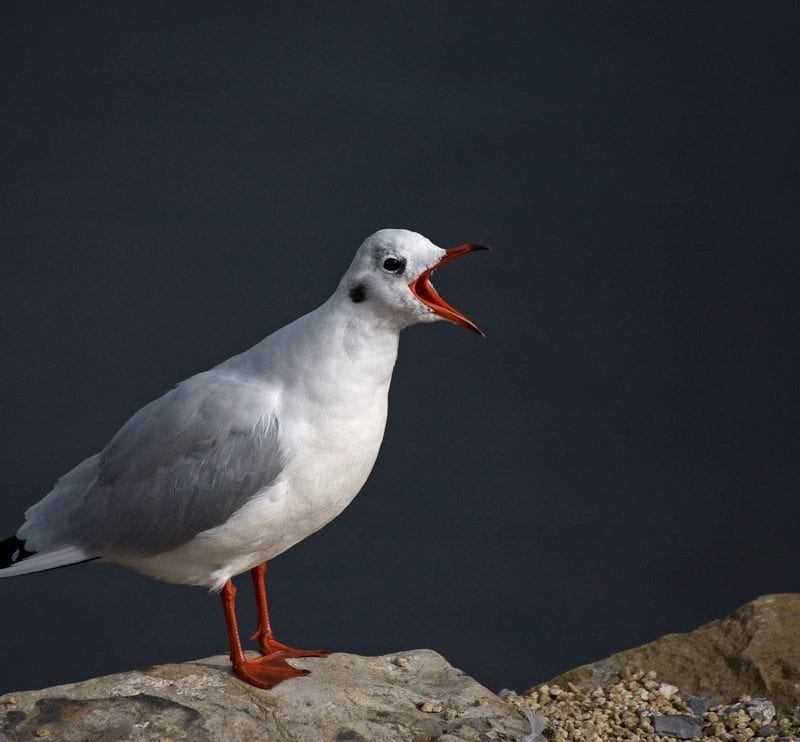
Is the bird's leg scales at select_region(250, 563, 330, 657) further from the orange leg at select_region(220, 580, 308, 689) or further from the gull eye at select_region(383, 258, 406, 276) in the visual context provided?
the gull eye at select_region(383, 258, 406, 276)

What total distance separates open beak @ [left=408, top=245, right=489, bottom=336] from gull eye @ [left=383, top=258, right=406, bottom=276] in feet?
0.19

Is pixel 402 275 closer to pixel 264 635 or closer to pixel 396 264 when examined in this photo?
pixel 396 264

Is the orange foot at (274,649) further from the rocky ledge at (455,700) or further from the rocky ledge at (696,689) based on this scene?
the rocky ledge at (696,689)

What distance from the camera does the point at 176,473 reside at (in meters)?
4.86

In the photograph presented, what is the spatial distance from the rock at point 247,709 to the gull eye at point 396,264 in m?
1.57

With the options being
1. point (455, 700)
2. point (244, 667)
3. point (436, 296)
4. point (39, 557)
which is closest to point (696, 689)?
point (455, 700)

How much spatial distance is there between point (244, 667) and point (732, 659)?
6.86 feet

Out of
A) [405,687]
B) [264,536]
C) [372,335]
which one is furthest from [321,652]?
[372,335]

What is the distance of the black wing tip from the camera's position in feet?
16.2

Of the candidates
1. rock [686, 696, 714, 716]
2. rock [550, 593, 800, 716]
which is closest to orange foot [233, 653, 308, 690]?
rock [550, 593, 800, 716]

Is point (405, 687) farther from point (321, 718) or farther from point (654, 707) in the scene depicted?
point (654, 707)

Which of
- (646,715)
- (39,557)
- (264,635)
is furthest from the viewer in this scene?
(646,715)

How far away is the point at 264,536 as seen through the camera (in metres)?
4.84

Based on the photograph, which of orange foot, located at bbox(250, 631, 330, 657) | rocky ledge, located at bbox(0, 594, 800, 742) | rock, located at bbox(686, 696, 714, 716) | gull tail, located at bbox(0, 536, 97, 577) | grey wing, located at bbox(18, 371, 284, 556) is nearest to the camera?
rocky ledge, located at bbox(0, 594, 800, 742)
